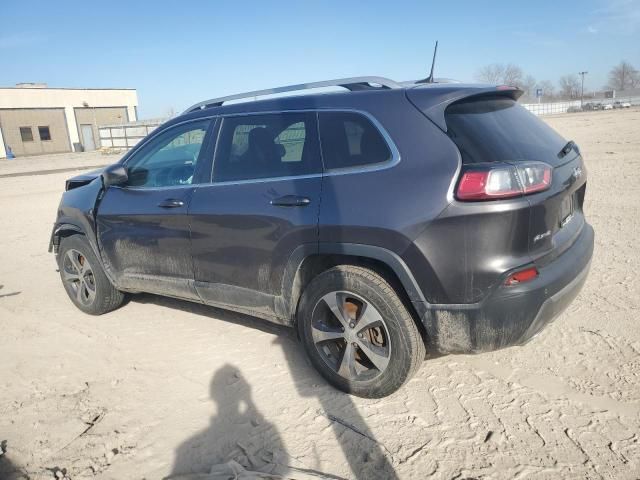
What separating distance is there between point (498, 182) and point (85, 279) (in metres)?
3.96

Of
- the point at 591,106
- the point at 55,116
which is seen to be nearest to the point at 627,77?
the point at 591,106

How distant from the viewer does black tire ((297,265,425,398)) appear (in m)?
2.78

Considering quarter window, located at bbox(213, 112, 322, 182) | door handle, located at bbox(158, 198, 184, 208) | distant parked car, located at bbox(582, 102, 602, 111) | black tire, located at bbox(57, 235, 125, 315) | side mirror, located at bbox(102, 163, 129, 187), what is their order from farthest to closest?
1. distant parked car, located at bbox(582, 102, 602, 111)
2. black tire, located at bbox(57, 235, 125, 315)
3. side mirror, located at bbox(102, 163, 129, 187)
4. door handle, located at bbox(158, 198, 184, 208)
5. quarter window, located at bbox(213, 112, 322, 182)

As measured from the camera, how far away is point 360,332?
2.94m

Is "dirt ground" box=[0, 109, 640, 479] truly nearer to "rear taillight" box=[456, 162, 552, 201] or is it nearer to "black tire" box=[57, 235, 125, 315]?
"black tire" box=[57, 235, 125, 315]

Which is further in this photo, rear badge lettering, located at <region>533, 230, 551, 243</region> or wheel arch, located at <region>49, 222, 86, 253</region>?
wheel arch, located at <region>49, 222, 86, 253</region>

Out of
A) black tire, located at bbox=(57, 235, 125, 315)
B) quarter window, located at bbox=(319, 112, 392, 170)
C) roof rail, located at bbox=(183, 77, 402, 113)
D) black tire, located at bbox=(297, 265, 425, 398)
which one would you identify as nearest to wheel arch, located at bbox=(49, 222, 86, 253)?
black tire, located at bbox=(57, 235, 125, 315)

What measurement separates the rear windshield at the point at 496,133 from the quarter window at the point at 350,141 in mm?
421

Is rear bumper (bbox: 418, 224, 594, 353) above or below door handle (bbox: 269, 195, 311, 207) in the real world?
below

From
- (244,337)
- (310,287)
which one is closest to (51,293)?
(244,337)

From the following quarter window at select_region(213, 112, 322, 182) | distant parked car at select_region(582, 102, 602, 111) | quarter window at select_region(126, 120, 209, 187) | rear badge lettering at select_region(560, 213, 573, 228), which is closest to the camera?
rear badge lettering at select_region(560, 213, 573, 228)

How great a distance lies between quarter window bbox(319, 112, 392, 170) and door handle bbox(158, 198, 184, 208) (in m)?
1.29

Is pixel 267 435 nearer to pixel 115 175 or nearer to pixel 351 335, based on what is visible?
pixel 351 335

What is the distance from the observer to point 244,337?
3992 mm
